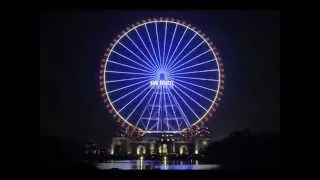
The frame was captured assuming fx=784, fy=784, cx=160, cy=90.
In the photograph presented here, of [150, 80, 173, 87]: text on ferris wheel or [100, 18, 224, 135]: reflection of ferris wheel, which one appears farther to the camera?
[150, 80, 173, 87]: text on ferris wheel

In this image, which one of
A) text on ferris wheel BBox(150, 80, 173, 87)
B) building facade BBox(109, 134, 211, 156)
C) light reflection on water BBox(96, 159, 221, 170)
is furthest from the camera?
text on ferris wheel BBox(150, 80, 173, 87)

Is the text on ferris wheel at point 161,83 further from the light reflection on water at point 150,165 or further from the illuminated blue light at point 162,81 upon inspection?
the light reflection on water at point 150,165

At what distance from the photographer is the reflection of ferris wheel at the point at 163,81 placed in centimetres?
679

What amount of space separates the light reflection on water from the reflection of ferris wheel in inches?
11.0

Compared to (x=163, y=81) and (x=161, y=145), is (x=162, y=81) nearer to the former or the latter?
(x=163, y=81)

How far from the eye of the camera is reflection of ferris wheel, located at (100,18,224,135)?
6.79 meters

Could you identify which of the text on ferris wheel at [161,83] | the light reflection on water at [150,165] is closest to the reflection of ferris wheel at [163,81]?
the text on ferris wheel at [161,83]

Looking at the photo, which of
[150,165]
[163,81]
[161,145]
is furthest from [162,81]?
[150,165]

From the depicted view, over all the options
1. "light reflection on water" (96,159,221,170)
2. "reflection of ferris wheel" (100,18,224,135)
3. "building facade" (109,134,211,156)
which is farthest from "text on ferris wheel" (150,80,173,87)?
"light reflection on water" (96,159,221,170)

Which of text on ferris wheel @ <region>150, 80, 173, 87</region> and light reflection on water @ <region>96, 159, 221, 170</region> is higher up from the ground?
text on ferris wheel @ <region>150, 80, 173, 87</region>

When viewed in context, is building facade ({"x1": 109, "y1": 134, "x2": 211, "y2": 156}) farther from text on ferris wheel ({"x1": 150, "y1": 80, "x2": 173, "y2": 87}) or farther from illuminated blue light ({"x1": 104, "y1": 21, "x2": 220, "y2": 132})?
text on ferris wheel ({"x1": 150, "y1": 80, "x2": 173, "y2": 87})
